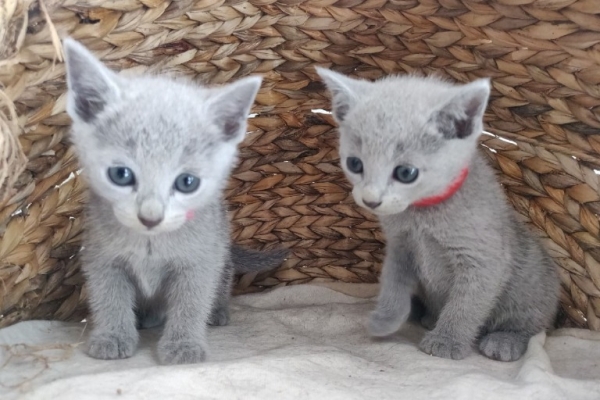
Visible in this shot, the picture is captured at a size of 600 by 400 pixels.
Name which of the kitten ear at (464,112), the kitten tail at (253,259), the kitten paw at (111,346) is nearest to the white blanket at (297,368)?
the kitten paw at (111,346)

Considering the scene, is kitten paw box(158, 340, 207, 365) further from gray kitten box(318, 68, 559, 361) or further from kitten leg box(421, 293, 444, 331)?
kitten leg box(421, 293, 444, 331)

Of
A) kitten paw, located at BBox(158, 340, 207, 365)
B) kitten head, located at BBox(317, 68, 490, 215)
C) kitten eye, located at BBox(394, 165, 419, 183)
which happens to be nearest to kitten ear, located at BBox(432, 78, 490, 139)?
kitten head, located at BBox(317, 68, 490, 215)

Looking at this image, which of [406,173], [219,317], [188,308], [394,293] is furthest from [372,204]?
[219,317]

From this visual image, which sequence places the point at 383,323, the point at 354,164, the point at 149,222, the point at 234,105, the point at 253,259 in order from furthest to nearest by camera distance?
the point at 253,259
the point at 383,323
the point at 354,164
the point at 234,105
the point at 149,222

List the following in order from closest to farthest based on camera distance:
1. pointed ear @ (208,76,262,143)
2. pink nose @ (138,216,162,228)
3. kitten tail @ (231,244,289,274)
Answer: pink nose @ (138,216,162,228) → pointed ear @ (208,76,262,143) → kitten tail @ (231,244,289,274)

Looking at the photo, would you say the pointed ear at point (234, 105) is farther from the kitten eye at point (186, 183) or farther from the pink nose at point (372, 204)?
the pink nose at point (372, 204)

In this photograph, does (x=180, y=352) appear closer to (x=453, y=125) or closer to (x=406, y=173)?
(x=406, y=173)
